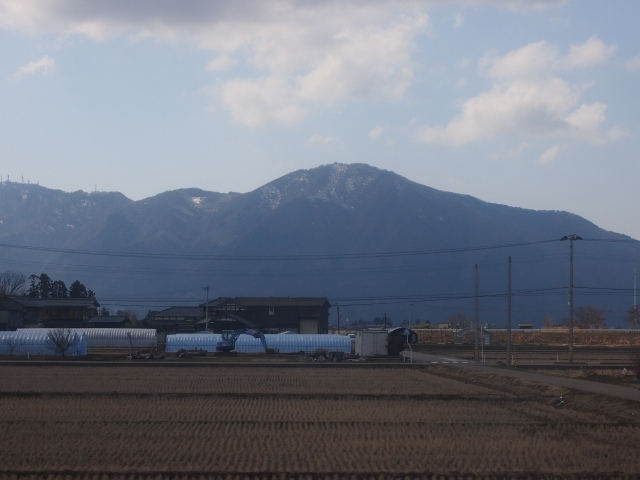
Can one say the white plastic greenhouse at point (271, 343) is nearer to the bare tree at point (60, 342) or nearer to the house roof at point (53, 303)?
the bare tree at point (60, 342)

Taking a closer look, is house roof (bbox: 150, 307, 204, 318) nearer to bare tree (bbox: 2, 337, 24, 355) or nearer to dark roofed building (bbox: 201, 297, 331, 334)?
dark roofed building (bbox: 201, 297, 331, 334)

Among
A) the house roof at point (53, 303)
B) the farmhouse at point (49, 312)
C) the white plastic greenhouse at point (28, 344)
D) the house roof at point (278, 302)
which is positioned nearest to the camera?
the white plastic greenhouse at point (28, 344)

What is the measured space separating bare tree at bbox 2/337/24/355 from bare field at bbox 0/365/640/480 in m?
29.2

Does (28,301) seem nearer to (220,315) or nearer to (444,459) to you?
(220,315)

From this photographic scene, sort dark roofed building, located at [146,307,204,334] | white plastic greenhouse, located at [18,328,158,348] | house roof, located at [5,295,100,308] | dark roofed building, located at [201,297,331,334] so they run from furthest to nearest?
dark roofed building, located at [201,297,331,334] < dark roofed building, located at [146,307,204,334] < house roof, located at [5,295,100,308] < white plastic greenhouse, located at [18,328,158,348]

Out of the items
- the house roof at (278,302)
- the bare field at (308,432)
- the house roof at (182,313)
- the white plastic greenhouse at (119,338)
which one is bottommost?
the white plastic greenhouse at (119,338)

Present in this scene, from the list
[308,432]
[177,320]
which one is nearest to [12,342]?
[177,320]

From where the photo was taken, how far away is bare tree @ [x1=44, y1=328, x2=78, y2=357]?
55.2 metres

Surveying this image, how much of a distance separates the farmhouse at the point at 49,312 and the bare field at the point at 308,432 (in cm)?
5988

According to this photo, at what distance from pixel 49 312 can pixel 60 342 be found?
38.9 metres

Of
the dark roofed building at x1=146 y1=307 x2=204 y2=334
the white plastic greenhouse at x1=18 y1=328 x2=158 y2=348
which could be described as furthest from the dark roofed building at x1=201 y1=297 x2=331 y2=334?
the white plastic greenhouse at x1=18 y1=328 x2=158 y2=348

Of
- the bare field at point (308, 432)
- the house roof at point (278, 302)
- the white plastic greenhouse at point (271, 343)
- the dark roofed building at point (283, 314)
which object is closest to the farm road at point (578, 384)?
the bare field at point (308, 432)

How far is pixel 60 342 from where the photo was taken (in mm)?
55156

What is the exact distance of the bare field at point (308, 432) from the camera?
14258mm
